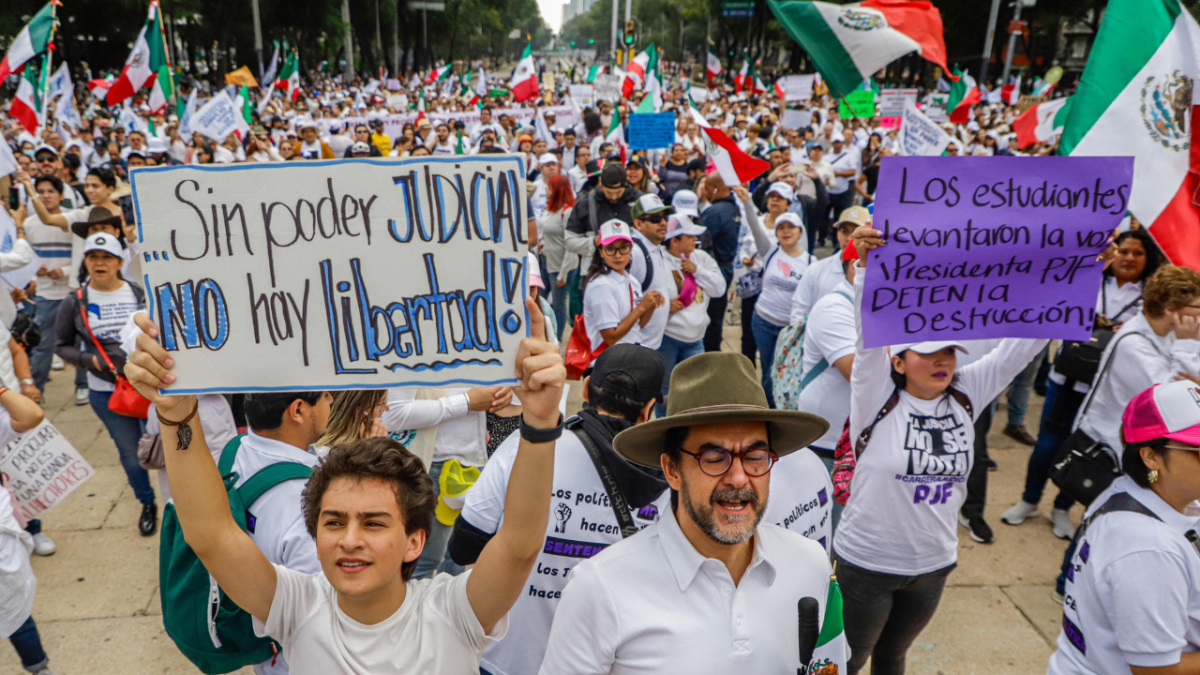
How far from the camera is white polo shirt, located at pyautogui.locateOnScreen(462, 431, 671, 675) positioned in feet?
8.39

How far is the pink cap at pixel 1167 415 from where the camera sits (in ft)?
7.86

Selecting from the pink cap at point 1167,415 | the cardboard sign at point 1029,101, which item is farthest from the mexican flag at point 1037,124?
the cardboard sign at point 1029,101

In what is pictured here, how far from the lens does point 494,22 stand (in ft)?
276

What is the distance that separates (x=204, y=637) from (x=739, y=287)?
235 inches

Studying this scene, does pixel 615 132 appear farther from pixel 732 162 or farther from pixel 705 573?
pixel 705 573

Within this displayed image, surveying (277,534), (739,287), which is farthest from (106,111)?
(277,534)

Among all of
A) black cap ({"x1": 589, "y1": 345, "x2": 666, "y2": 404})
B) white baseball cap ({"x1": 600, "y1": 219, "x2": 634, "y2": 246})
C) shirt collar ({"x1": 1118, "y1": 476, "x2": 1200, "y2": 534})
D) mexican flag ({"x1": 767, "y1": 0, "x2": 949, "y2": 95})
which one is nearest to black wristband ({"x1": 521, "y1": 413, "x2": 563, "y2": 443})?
black cap ({"x1": 589, "y1": 345, "x2": 666, "y2": 404})

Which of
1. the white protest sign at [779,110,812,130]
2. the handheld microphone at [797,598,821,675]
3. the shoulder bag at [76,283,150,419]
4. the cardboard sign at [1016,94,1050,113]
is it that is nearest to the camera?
the handheld microphone at [797,598,821,675]

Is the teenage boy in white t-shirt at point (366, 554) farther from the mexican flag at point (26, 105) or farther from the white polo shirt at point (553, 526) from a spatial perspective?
the mexican flag at point (26, 105)

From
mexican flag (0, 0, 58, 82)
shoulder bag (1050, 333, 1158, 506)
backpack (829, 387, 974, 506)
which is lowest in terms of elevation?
shoulder bag (1050, 333, 1158, 506)

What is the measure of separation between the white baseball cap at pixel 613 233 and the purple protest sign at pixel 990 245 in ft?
8.26

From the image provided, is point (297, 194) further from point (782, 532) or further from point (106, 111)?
point (106, 111)

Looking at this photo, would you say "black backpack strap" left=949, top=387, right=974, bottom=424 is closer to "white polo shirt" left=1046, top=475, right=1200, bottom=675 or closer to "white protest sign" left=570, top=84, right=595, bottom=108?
"white polo shirt" left=1046, top=475, right=1200, bottom=675

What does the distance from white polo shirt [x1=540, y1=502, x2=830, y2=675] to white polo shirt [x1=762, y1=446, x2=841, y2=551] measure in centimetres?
70
